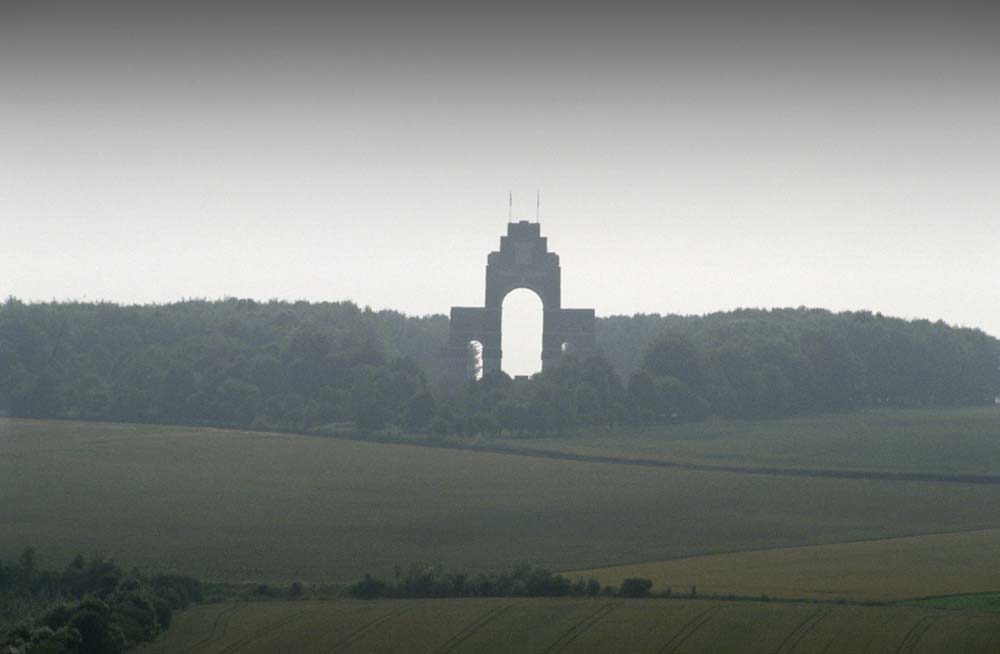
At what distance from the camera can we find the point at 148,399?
84.8 meters

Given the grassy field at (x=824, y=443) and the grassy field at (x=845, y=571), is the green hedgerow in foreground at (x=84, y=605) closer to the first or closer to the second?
the grassy field at (x=845, y=571)

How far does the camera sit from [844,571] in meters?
38.9

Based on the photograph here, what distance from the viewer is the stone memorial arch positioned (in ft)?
281

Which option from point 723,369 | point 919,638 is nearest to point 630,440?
point 723,369

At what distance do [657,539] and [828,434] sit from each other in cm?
3652

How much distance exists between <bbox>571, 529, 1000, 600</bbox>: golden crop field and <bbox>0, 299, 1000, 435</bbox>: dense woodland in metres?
35.5

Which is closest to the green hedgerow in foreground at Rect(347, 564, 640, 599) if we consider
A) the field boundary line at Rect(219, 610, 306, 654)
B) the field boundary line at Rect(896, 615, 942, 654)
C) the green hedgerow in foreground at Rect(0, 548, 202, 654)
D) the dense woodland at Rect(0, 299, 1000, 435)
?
the field boundary line at Rect(219, 610, 306, 654)

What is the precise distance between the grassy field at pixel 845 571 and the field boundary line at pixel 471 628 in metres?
4.45

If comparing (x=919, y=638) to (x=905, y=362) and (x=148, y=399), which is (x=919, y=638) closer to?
(x=148, y=399)

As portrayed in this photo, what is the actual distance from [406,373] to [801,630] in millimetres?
54229

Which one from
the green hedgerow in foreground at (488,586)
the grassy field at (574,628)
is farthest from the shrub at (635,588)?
the grassy field at (574,628)

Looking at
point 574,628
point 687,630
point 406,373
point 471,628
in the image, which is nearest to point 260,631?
point 471,628

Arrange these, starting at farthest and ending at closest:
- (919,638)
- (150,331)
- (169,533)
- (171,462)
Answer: (150,331) → (171,462) → (169,533) → (919,638)

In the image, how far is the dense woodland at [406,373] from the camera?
80.8 metres
